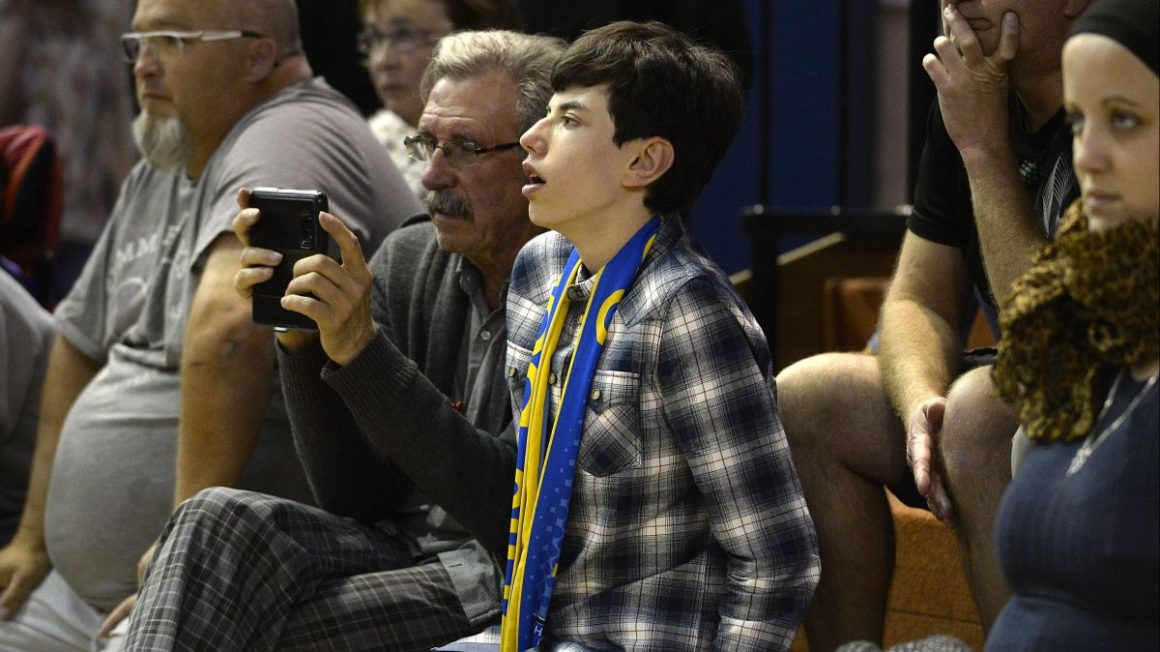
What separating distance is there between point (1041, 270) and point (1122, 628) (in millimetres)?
366

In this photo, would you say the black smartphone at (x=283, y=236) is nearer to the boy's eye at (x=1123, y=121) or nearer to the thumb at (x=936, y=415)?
the thumb at (x=936, y=415)

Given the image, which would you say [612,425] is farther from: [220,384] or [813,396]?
[220,384]

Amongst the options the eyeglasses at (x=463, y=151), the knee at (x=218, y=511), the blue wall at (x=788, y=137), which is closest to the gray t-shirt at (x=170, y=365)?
the eyeglasses at (x=463, y=151)

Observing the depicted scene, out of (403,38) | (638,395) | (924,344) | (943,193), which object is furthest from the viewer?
(403,38)

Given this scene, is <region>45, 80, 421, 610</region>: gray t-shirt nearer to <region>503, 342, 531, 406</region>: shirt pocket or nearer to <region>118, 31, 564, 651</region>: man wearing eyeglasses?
<region>118, 31, 564, 651</region>: man wearing eyeglasses

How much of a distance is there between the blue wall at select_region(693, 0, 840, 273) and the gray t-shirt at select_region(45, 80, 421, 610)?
326 cm

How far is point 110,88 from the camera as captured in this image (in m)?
5.64

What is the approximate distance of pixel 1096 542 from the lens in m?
1.53

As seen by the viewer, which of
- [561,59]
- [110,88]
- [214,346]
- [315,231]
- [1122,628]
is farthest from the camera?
[110,88]

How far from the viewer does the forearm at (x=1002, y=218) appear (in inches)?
86.0

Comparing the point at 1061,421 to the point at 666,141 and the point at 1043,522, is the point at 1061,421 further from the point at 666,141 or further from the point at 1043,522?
the point at 666,141

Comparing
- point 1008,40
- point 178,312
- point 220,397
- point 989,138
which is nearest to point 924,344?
point 989,138

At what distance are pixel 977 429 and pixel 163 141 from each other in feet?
6.43

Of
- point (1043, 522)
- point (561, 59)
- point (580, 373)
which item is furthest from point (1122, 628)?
point (561, 59)
